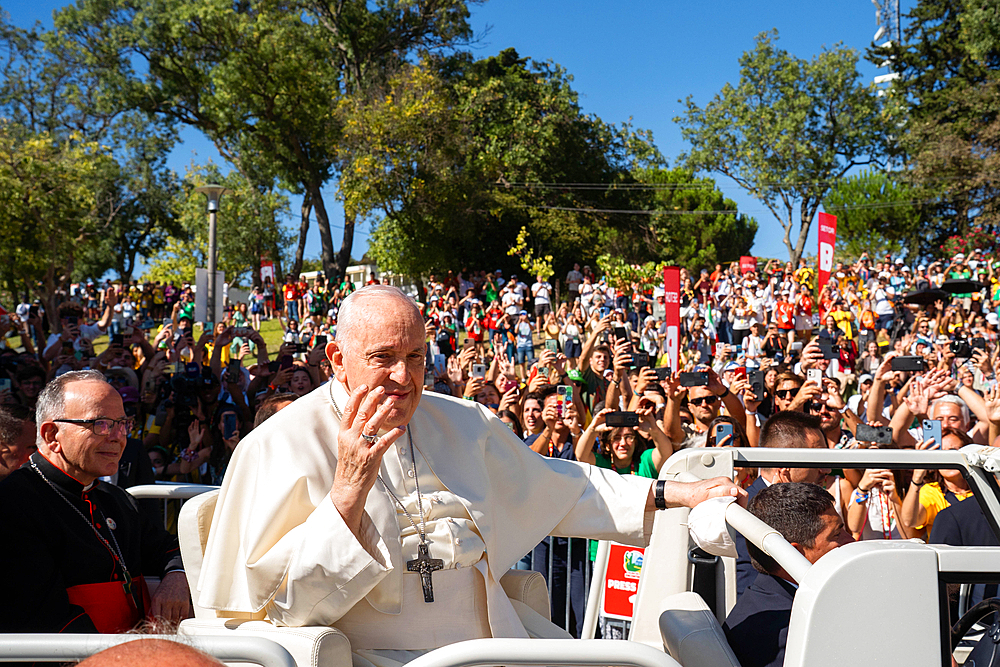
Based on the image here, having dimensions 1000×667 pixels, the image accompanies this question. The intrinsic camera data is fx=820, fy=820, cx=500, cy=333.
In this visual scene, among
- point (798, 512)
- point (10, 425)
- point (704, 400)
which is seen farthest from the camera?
point (704, 400)

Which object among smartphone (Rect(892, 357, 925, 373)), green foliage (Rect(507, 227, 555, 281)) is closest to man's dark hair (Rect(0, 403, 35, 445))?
smartphone (Rect(892, 357, 925, 373))

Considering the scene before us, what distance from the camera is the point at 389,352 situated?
7.93 ft

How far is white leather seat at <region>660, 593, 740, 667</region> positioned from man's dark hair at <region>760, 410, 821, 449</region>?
1612 millimetres

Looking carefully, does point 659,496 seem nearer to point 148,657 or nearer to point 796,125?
point 148,657

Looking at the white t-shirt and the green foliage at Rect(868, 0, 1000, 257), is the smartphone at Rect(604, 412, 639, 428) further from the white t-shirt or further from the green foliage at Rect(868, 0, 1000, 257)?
the green foliage at Rect(868, 0, 1000, 257)

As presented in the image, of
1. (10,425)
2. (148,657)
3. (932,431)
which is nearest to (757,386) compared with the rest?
(932,431)

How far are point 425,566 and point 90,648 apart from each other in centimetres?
96

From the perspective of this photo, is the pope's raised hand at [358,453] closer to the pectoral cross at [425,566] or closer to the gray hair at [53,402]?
the pectoral cross at [425,566]

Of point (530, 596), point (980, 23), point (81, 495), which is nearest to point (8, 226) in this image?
point (81, 495)

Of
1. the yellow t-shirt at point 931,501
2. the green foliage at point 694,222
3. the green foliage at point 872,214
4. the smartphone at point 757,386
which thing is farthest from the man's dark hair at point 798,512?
the green foliage at point 872,214

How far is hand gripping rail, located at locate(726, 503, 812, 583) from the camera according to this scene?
1849 millimetres

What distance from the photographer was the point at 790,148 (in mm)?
45875

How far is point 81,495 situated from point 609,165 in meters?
37.8

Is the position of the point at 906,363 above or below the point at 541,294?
below
